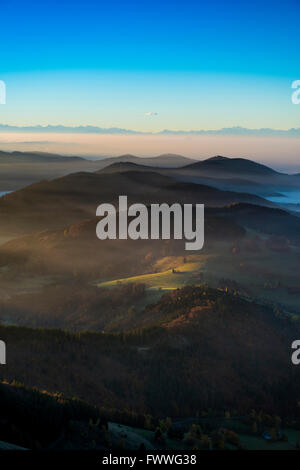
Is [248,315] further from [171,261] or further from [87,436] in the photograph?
[171,261]

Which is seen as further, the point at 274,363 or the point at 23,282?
the point at 23,282

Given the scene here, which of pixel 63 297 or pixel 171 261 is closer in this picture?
pixel 63 297

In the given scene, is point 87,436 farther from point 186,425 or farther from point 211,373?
point 211,373

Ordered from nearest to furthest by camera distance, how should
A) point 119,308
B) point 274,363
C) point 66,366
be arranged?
point 66,366, point 274,363, point 119,308

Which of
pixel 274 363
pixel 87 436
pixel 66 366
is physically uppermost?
pixel 87 436

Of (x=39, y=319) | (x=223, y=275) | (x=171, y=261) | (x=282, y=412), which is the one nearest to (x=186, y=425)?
(x=282, y=412)

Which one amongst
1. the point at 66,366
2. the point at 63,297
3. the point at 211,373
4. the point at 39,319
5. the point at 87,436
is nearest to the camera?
the point at 87,436
